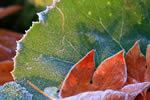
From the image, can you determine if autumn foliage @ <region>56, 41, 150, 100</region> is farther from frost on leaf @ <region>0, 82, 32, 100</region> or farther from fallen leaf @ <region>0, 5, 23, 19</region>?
fallen leaf @ <region>0, 5, 23, 19</region>

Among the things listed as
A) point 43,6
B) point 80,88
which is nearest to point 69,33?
point 80,88

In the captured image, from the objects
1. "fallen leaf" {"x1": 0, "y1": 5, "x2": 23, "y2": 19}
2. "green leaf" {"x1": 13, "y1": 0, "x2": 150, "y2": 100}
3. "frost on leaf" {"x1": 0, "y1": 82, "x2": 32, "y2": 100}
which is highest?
"fallen leaf" {"x1": 0, "y1": 5, "x2": 23, "y2": 19}

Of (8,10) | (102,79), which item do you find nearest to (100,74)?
(102,79)

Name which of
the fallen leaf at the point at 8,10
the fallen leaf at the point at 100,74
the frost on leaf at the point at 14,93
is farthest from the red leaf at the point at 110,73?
the fallen leaf at the point at 8,10

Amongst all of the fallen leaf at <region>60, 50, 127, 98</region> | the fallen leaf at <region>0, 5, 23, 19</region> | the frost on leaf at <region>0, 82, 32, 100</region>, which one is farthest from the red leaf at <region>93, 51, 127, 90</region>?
the fallen leaf at <region>0, 5, 23, 19</region>

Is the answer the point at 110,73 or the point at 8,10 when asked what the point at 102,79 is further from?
the point at 8,10

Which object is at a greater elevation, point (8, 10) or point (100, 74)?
point (8, 10)

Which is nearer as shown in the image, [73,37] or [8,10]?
[73,37]
